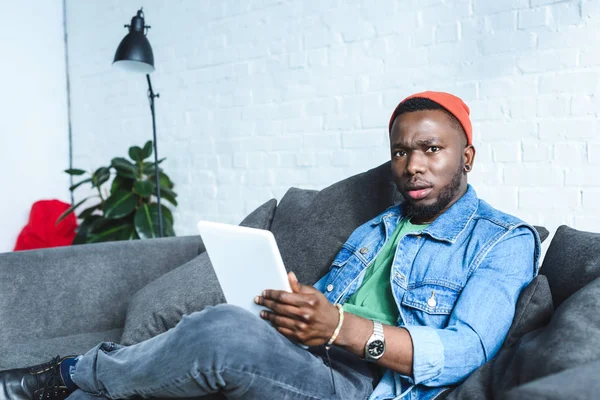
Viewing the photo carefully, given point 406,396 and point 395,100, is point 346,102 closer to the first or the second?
point 395,100

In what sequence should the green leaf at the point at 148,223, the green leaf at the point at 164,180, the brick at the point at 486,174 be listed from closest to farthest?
the brick at the point at 486,174 < the green leaf at the point at 148,223 < the green leaf at the point at 164,180

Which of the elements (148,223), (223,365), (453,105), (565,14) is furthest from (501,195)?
(148,223)

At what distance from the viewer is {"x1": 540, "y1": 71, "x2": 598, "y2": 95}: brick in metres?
1.88

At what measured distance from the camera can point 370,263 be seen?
1510 mm

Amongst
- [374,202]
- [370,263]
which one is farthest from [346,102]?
[370,263]

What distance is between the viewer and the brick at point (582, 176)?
1.90 metres

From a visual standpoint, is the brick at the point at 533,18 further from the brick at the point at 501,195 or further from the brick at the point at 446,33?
the brick at the point at 501,195

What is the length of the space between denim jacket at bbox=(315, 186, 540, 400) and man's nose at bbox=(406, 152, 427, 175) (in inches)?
5.0

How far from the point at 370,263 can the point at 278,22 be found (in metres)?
1.61

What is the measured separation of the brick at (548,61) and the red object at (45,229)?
9.27 ft

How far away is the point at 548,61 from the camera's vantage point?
1.96 meters

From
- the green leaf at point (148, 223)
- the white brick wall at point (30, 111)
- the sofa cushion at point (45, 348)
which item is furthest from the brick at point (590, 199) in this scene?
the white brick wall at point (30, 111)

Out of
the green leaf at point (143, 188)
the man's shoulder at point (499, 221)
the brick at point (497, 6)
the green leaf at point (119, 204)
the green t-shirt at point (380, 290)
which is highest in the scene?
the brick at point (497, 6)

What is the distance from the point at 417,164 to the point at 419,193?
75mm
